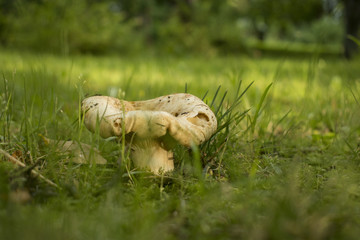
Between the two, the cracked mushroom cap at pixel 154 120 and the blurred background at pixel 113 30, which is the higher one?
the cracked mushroom cap at pixel 154 120

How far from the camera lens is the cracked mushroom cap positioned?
158 centimetres

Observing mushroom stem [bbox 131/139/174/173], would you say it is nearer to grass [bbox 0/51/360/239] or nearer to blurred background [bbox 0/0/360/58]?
grass [bbox 0/51/360/239]

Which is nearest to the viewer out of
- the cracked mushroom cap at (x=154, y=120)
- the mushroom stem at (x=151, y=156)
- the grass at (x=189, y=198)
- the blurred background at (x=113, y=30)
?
the grass at (x=189, y=198)

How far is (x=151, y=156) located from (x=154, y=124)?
1.02ft

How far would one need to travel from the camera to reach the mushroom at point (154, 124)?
1.59 metres

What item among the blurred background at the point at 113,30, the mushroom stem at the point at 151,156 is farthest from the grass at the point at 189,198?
the blurred background at the point at 113,30

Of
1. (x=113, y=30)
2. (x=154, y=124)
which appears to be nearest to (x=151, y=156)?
(x=154, y=124)

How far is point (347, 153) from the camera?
2.37 metres

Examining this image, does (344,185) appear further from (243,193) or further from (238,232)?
(238,232)

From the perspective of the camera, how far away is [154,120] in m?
1.57

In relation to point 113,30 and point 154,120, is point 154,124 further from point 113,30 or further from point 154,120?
point 113,30

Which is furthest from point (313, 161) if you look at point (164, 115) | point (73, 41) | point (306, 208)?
point (73, 41)

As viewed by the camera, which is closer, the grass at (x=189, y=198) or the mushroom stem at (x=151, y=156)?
the grass at (x=189, y=198)

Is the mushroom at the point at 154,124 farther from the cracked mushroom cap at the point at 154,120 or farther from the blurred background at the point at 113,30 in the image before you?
the blurred background at the point at 113,30
